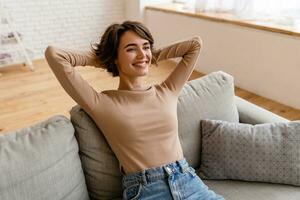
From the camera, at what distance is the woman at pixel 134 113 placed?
46.4 inches

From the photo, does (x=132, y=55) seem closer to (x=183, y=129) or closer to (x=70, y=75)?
(x=70, y=75)

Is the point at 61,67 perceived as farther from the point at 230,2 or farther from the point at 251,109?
the point at 230,2

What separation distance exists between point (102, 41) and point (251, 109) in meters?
0.86

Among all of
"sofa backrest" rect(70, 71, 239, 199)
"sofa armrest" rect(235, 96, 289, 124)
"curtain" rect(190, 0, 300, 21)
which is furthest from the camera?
"curtain" rect(190, 0, 300, 21)

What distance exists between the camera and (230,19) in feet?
10.3

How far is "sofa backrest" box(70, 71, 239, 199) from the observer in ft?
4.15

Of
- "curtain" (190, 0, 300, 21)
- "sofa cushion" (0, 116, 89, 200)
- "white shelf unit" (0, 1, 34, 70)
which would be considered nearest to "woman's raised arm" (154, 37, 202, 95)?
→ "sofa cushion" (0, 116, 89, 200)

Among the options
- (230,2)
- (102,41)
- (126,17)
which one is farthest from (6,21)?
(102,41)

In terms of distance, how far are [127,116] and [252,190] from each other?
25.1 inches

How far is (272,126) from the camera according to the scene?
1468 millimetres

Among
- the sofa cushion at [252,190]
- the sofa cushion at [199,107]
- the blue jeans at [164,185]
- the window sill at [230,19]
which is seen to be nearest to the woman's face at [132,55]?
the sofa cushion at [199,107]

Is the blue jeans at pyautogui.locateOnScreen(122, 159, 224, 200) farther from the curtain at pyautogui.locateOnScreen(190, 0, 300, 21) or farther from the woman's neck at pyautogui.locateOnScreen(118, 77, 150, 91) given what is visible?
the curtain at pyautogui.locateOnScreen(190, 0, 300, 21)

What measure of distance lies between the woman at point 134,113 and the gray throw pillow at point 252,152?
8.2 inches

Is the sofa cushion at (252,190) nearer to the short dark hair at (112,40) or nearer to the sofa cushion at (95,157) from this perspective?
the sofa cushion at (95,157)
